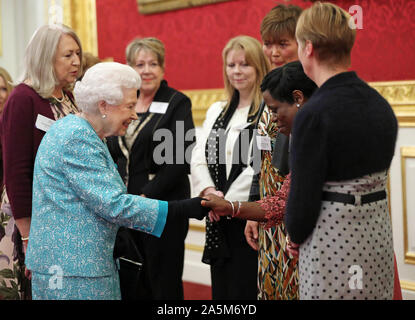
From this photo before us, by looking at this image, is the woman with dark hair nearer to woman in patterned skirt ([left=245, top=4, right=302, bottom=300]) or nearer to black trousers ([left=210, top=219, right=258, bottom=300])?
woman in patterned skirt ([left=245, top=4, right=302, bottom=300])

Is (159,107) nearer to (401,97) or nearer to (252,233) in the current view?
(252,233)

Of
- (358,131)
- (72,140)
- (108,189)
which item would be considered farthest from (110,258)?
(358,131)

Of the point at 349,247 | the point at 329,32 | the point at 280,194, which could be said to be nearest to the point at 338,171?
the point at 349,247

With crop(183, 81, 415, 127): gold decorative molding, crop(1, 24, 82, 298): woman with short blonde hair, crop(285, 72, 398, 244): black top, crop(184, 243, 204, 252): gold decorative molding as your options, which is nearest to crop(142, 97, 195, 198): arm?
crop(1, 24, 82, 298): woman with short blonde hair

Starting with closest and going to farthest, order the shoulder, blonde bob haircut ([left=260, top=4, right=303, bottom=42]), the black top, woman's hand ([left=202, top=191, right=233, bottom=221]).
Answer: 1. the black top
2. woman's hand ([left=202, top=191, right=233, bottom=221])
3. blonde bob haircut ([left=260, top=4, right=303, bottom=42])
4. the shoulder

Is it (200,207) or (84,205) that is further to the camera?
(200,207)

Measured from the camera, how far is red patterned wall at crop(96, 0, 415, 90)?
11.8 feet

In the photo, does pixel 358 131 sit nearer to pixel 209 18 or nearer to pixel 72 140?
pixel 72 140

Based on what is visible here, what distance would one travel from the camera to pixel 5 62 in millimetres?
6383

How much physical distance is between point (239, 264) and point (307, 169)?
1.53 metres

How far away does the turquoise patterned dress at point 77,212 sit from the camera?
2.08 meters

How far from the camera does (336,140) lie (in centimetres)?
169

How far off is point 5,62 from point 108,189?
16.1ft

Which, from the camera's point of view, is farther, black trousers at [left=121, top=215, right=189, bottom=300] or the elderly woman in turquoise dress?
black trousers at [left=121, top=215, right=189, bottom=300]
